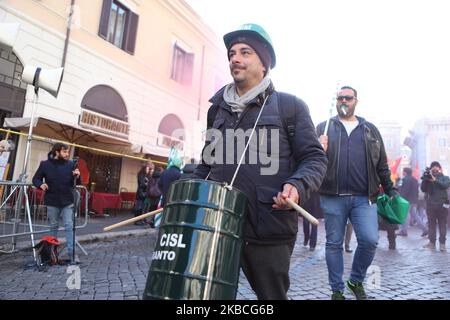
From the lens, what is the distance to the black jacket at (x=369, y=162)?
3.36 m

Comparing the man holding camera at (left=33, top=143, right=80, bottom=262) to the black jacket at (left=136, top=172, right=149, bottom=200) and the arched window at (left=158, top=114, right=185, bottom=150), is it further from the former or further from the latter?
the arched window at (left=158, top=114, right=185, bottom=150)

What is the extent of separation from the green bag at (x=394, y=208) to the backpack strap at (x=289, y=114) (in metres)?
2.14

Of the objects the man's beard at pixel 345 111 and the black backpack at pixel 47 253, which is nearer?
the man's beard at pixel 345 111

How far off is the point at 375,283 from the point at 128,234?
209 inches

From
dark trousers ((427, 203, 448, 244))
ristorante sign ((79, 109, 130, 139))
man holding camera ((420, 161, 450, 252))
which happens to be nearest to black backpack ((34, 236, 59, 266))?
ristorante sign ((79, 109, 130, 139))

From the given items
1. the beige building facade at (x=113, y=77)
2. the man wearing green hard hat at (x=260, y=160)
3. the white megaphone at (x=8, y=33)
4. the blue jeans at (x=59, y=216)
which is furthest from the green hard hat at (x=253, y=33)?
the beige building facade at (x=113, y=77)

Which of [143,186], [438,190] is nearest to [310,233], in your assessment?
[438,190]

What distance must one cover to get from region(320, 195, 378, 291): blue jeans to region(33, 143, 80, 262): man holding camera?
378 centimetres

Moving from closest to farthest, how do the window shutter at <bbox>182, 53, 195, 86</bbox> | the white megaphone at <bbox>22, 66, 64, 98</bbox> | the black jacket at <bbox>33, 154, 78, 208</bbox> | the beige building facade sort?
the black jacket at <bbox>33, 154, 78, 208</bbox>
the white megaphone at <bbox>22, 66, 64, 98</bbox>
the beige building facade
the window shutter at <bbox>182, 53, 195, 86</bbox>

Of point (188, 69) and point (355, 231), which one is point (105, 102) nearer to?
point (188, 69)

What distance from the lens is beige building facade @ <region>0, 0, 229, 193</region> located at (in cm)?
1002

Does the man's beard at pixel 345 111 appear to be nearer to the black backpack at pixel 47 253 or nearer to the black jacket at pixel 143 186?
the black backpack at pixel 47 253

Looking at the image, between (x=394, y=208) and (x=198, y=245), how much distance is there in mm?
2759

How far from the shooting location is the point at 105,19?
501 inches
